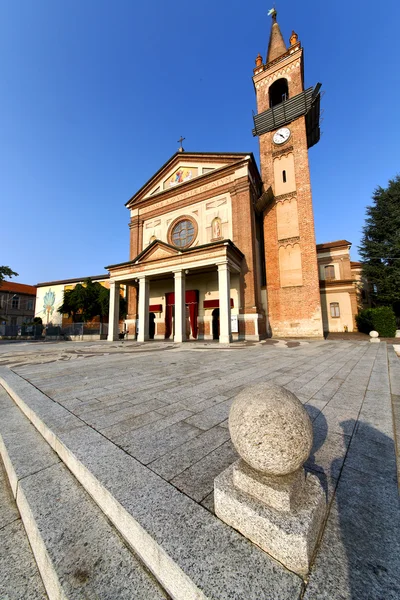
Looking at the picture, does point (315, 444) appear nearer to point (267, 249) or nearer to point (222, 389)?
point (222, 389)

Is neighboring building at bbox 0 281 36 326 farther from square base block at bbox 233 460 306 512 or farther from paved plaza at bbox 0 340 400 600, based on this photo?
square base block at bbox 233 460 306 512

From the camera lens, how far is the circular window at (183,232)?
21.5m

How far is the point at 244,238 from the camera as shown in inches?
728

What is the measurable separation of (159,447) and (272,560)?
1436 mm

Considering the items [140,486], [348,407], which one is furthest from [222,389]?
[140,486]

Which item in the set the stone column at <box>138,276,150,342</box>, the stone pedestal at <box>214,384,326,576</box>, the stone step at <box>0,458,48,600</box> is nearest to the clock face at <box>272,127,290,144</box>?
the stone column at <box>138,276,150,342</box>

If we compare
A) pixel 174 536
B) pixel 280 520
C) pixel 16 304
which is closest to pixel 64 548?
pixel 174 536

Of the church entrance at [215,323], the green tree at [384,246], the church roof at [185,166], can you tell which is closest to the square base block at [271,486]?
the church entrance at [215,323]

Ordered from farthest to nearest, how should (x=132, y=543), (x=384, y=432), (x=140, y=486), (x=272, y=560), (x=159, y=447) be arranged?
1. (x=384, y=432)
2. (x=159, y=447)
3. (x=140, y=486)
4. (x=132, y=543)
5. (x=272, y=560)

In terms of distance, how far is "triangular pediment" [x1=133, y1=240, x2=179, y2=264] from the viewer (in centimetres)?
1794

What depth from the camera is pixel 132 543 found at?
1.45m

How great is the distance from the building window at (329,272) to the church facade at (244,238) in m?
11.9

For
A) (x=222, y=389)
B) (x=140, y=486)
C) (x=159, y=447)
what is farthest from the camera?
(x=222, y=389)

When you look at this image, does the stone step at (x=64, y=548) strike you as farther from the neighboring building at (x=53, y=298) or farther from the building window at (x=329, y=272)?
the neighboring building at (x=53, y=298)
